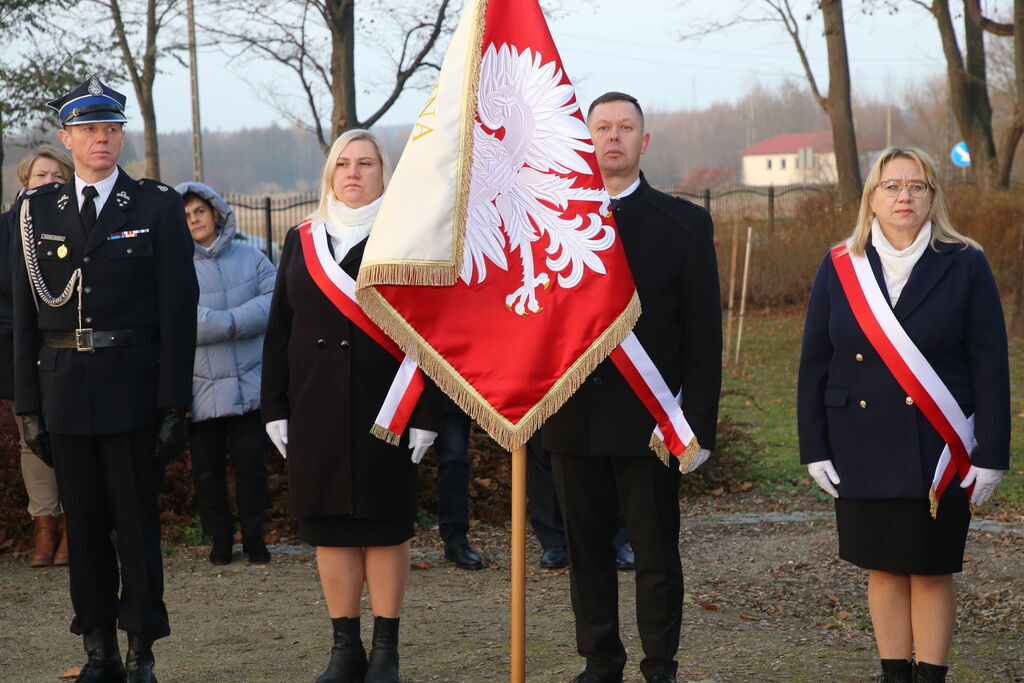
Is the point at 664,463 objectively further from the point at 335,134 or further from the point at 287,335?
the point at 335,134

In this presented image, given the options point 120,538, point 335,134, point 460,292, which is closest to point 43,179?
point 120,538

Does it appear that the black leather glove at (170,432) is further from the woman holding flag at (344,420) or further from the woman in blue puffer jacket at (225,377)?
the woman in blue puffer jacket at (225,377)

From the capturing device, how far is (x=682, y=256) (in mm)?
4156

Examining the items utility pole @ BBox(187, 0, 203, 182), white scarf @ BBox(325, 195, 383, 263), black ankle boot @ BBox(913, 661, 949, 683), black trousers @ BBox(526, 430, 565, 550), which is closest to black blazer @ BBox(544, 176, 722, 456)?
white scarf @ BBox(325, 195, 383, 263)

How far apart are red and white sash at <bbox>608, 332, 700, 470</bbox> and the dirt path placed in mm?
975

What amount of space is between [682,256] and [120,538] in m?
2.23

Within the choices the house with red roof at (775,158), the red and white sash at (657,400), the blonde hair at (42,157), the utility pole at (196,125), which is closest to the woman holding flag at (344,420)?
the red and white sash at (657,400)

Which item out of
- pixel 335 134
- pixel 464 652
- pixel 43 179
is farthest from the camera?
pixel 335 134

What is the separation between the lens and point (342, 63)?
53.5 feet

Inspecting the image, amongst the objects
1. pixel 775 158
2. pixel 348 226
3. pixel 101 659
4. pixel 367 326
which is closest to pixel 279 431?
pixel 367 326

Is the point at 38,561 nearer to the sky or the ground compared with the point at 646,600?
nearer to the ground

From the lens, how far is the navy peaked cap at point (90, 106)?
4.32 m

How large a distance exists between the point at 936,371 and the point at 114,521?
2908 mm

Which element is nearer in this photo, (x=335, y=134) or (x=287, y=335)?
(x=287, y=335)
